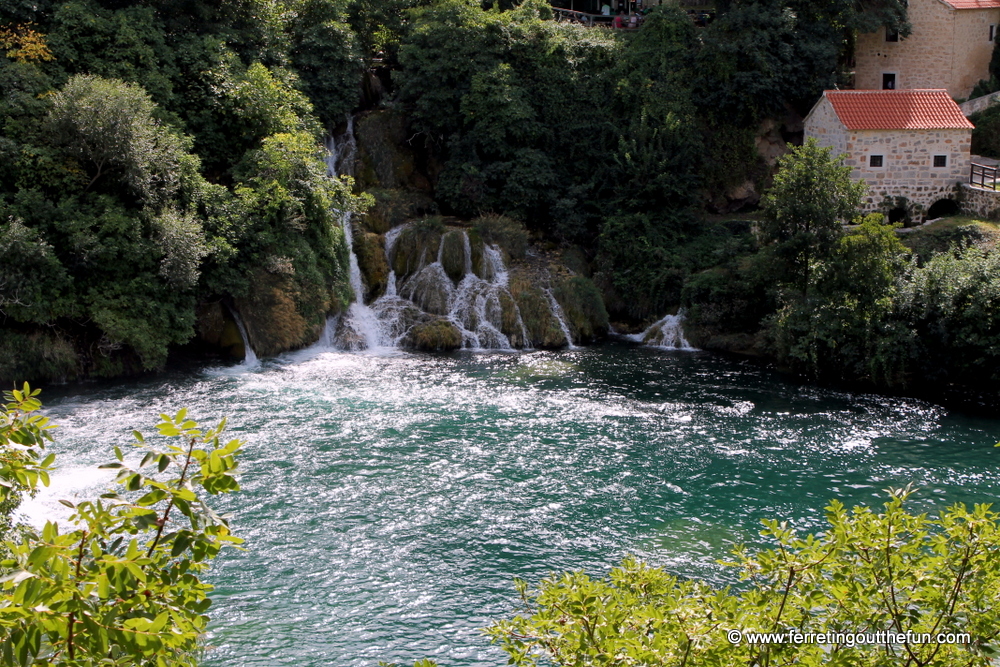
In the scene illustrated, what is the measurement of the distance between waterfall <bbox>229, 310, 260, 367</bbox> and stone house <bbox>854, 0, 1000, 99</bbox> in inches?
1203

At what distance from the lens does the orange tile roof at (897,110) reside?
31.8m

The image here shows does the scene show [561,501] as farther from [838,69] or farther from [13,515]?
[838,69]

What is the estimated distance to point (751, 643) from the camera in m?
5.76

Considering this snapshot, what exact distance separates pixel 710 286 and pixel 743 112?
10.1 m

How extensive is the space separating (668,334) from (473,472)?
1420cm

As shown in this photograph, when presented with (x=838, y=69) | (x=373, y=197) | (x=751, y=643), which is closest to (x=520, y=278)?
(x=373, y=197)

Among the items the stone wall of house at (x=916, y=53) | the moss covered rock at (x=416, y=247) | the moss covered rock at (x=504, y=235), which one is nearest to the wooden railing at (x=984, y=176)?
the stone wall of house at (x=916, y=53)

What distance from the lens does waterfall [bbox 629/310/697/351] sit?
1184 inches

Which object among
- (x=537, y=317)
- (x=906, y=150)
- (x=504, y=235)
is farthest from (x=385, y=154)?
(x=906, y=150)

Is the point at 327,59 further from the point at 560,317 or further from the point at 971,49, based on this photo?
the point at 971,49

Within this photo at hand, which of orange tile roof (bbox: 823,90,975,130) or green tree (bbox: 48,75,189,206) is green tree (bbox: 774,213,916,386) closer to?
orange tile roof (bbox: 823,90,975,130)

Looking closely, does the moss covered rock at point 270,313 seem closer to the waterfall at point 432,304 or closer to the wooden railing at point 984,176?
the waterfall at point 432,304

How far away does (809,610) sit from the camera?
6.04m

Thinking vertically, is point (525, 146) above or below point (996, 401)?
above
